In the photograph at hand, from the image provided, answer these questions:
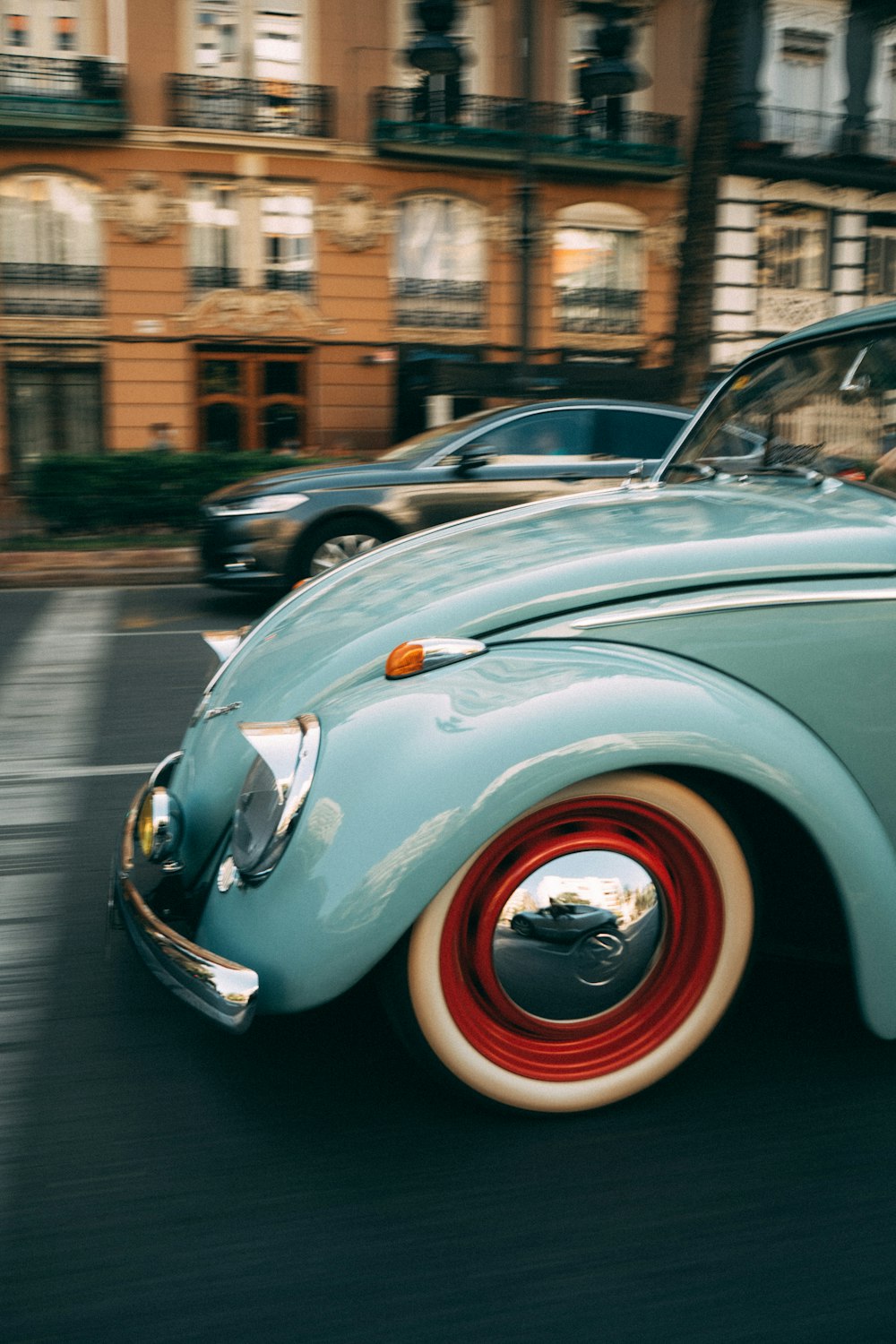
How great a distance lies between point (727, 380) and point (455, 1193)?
236 centimetres

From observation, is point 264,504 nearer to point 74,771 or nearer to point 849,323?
point 74,771

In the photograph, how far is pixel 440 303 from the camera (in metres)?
22.4

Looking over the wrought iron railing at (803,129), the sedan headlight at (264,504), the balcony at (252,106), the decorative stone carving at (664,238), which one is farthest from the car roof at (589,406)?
the wrought iron railing at (803,129)

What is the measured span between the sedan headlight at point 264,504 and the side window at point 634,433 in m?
2.13

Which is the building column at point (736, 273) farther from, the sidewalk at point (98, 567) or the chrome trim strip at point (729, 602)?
the chrome trim strip at point (729, 602)

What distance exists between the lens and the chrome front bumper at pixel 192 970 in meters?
2.12

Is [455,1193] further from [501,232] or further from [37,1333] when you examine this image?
[501,232]

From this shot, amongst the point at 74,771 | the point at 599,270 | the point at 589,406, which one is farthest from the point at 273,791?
the point at 599,270

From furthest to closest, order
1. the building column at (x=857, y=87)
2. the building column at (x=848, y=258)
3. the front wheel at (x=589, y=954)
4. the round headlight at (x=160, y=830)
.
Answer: the building column at (x=848, y=258) < the building column at (x=857, y=87) < the round headlight at (x=160, y=830) < the front wheel at (x=589, y=954)

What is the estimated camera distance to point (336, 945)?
2.08m

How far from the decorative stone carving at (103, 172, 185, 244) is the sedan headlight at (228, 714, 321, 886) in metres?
20.3

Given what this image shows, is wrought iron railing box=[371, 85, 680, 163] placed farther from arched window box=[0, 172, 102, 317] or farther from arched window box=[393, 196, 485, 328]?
arched window box=[0, 172, 102, 317]

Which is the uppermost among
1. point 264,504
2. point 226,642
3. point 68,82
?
point 68,82

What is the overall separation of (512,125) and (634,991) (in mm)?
22529
